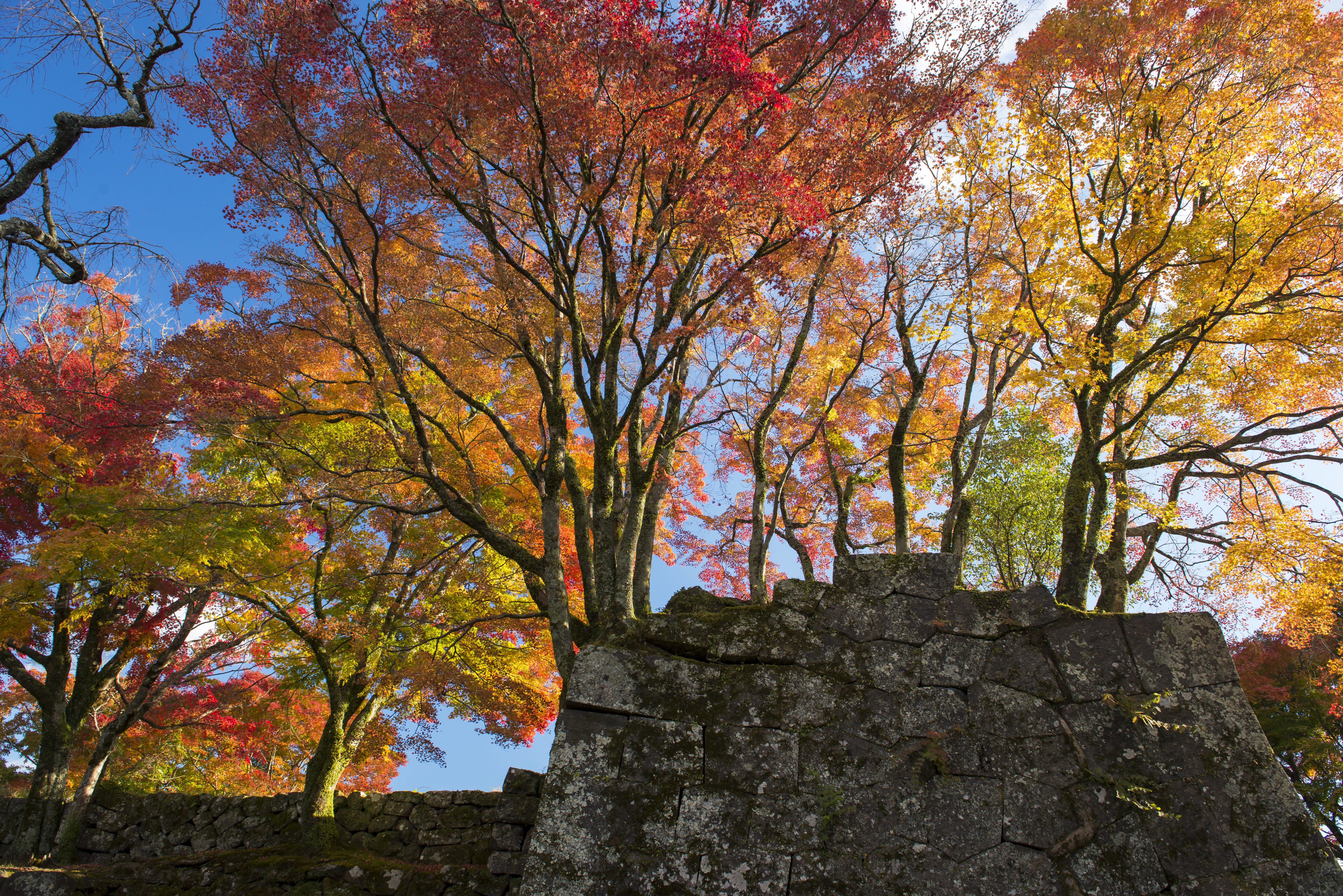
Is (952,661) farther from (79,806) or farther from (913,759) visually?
(79,806)

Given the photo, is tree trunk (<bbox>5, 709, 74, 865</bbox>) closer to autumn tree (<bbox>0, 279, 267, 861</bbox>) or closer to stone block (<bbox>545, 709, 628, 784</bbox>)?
autumn tree (<bbox>0, 279, 267, 861</bbox>)

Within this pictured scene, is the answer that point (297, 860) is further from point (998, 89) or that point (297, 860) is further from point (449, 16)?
point (998, 89)

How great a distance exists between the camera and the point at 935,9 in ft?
24.5

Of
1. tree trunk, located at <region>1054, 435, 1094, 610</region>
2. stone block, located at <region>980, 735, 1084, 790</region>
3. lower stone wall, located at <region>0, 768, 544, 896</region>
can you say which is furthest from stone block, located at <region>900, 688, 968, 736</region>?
lower stone wall, located at <region>0, 768, 544, 896</region>

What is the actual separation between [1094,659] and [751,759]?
2.30 metres

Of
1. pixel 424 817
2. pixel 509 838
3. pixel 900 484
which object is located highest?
pixel 900 484

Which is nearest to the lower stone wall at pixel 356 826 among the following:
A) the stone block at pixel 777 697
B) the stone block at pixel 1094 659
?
the stone block at pixel 777 697

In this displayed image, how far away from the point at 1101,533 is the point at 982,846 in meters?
6.13

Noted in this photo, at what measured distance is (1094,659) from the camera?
14.0 feet

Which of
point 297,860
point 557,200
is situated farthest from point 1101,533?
point 297,860

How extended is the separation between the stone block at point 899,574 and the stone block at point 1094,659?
73 cm

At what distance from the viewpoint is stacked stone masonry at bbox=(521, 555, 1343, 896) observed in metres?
3.79

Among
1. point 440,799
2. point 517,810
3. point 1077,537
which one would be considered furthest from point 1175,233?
point 440,799

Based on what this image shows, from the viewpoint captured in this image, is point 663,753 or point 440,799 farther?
point 440,799
